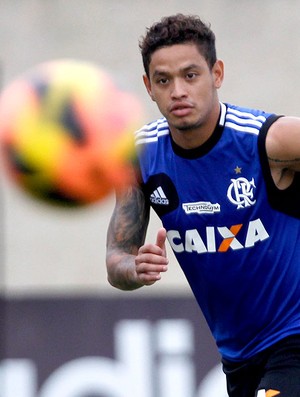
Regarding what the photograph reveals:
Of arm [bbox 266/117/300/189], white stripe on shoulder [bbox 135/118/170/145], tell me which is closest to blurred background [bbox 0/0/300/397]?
white stripe on shoulder [bbox 135/118/170/145]

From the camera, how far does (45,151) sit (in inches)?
236

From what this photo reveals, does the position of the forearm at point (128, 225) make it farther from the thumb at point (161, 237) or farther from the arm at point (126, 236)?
the thumb at point (161, 237)

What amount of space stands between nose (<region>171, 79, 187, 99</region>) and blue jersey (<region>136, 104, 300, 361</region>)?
30 centimetres

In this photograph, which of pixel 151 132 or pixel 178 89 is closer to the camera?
pixel 178 89

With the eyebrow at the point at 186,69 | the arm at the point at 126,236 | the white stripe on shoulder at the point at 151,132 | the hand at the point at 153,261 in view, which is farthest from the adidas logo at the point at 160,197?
the hand at the point at 153,261

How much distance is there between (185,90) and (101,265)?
5.68 meters

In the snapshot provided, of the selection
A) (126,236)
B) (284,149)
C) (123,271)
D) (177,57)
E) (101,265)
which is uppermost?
(177,57)

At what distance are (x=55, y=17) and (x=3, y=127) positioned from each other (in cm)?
558

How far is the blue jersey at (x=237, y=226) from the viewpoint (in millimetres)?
5910

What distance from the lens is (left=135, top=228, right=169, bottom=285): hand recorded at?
5.38m

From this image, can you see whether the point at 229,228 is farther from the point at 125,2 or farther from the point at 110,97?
the point at 125,2

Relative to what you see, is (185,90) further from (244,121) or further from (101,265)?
(101,265)

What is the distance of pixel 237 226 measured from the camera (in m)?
5.92

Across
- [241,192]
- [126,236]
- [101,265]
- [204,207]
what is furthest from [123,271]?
[101,265]
